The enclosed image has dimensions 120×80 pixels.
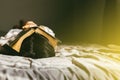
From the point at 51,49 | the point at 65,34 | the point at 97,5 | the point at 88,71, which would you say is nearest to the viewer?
the point at 88,71

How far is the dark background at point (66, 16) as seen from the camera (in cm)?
303

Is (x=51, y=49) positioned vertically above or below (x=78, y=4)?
below

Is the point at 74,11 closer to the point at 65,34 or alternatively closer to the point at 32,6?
the point at 65,34

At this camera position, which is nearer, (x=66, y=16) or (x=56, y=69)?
(x=56, y=69)

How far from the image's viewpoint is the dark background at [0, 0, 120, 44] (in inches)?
119

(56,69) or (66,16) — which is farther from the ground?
(66,16)

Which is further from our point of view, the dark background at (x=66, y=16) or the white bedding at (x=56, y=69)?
the dark background at (x=66, y=16)

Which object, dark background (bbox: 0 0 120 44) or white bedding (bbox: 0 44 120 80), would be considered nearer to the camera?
white bedding (bbox: 0 44 120 80)

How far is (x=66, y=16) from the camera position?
10.8 ft

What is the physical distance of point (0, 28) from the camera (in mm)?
3111

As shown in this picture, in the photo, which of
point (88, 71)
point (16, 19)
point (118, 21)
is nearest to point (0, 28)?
point (16, 19)

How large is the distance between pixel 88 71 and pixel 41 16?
6.59 feet

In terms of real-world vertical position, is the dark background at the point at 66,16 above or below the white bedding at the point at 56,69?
above

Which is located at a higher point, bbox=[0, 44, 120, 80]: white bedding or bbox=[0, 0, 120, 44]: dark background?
bbox=[0, 0, 120, 44]: dark background
